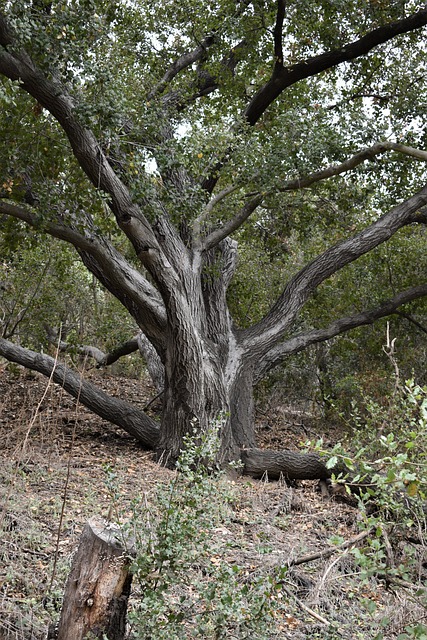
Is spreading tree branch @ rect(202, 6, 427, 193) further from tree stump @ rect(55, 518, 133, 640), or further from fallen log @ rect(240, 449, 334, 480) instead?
tree stump @ rect(55, 518, 133, 640)

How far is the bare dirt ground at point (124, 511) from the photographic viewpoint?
13.1 ft

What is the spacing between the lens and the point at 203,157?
834 cm

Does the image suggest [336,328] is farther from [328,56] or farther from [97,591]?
[97,591]

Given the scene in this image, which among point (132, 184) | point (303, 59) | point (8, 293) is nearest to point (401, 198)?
point (303, 59)

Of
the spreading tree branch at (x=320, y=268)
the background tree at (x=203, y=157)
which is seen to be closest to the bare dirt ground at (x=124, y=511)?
the background tree at (x=203, y=157)

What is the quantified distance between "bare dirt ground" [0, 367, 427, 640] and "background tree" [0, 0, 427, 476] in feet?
2.81

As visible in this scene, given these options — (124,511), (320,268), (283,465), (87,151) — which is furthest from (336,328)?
(124,511)

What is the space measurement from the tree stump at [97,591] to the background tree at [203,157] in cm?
407

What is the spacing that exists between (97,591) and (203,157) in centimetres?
581

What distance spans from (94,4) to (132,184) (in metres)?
1.82

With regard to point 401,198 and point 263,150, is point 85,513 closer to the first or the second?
point 263,150

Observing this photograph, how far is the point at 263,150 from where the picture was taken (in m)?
8.43

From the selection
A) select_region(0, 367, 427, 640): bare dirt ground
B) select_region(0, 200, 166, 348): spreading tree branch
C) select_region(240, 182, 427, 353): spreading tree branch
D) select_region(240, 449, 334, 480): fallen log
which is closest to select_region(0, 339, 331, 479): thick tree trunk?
select_region(240, 449, 334, 480): fallen log

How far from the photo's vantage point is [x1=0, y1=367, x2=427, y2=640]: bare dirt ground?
13.1 ft
